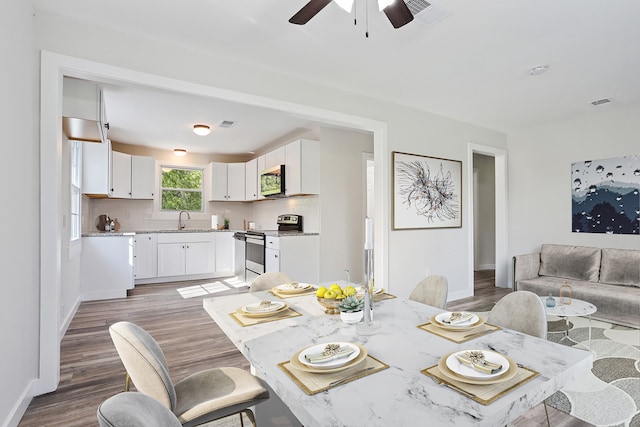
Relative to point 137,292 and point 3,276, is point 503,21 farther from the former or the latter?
point 137,292

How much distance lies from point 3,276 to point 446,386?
213cm

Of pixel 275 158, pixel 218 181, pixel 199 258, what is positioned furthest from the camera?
pixel 218 181

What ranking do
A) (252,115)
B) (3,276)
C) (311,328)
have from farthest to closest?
(252,115) → (3,276) → (311,328)

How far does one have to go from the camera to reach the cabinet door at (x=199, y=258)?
6.10m

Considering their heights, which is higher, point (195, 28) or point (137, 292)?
point (195, 28)

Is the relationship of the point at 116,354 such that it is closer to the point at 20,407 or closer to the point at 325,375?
the point at 20,407

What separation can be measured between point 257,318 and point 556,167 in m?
5.19

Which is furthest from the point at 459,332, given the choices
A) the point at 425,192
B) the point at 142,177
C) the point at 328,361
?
the point at 142,177

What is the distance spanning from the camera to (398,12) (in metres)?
1.83

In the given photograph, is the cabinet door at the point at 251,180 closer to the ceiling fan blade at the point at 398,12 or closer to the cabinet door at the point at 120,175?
the cabinet door at the point at 120,175

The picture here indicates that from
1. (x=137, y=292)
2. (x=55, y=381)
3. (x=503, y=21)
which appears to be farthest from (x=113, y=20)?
(x=137, y=292)

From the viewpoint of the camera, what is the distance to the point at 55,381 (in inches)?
90.2

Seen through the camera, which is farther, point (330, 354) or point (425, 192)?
point (425, 192)

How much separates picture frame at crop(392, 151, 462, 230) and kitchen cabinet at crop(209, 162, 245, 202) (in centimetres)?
372
